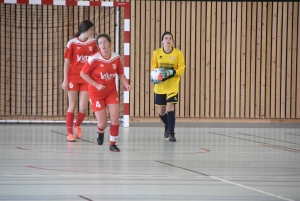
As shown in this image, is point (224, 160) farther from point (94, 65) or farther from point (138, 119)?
point (138, 119)

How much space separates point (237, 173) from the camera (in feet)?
19.2

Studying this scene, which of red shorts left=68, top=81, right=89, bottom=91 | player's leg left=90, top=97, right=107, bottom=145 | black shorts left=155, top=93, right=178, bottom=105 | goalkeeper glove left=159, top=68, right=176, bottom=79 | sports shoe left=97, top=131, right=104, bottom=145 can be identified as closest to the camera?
player's leg left=90, top=97, right=107, bottom=145

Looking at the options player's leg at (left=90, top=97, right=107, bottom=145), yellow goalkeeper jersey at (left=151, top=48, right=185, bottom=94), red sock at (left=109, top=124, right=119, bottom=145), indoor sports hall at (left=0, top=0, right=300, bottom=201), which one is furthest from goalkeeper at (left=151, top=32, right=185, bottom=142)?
indoor sports hall at (left=0, top=0, right=300, bottom=201)

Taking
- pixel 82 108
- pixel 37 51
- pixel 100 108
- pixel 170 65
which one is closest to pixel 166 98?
pixel 170 65

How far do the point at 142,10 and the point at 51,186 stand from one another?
9799 millimetres

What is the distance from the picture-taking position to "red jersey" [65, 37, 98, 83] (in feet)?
29.2

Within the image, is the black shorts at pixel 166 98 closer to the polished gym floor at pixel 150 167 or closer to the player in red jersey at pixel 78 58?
the polished gym floor at pixel 150 167

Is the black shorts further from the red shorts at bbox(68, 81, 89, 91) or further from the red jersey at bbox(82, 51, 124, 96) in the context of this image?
the red jersey at bbox(82, 51, 124, 96)

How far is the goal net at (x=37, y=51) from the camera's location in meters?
14.2

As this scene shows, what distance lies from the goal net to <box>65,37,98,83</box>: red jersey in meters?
5.17

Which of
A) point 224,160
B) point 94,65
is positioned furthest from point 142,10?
point 224,160

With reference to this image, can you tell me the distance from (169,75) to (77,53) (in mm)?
1387

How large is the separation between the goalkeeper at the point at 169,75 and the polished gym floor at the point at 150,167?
436 millimetres

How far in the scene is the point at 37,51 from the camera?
14.4 meters
